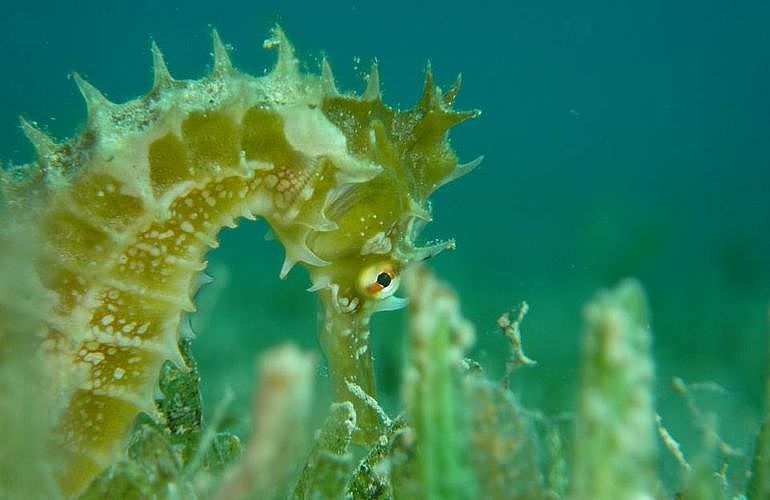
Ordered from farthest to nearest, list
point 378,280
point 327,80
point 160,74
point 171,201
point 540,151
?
point 540,151 < point 378,280 < point 327,80 < point 160,74 < point 171,201

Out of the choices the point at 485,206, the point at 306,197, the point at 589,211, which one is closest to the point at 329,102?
the point at 306,197

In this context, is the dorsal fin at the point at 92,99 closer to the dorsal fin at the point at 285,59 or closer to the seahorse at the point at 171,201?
the seahorse at the point at 171,201

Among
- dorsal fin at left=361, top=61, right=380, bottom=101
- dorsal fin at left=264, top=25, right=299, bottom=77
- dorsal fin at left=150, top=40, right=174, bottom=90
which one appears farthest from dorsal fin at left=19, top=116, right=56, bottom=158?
dorsal fin at left=361, top=61, right=380, bottom=101

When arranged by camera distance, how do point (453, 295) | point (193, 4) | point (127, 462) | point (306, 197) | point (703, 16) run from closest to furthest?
point (453, 295) → point (127, 462) → point (306, 197) → point (193, 4) → point (703, 16)

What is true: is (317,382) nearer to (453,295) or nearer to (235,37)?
(453,295)

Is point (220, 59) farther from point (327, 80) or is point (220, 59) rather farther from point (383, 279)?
point (383, 279)

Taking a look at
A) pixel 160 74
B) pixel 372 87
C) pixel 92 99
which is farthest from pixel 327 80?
pixel 92 99

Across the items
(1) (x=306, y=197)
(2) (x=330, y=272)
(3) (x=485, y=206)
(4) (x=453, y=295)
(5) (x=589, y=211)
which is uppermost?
(3) (x=485, y=206)

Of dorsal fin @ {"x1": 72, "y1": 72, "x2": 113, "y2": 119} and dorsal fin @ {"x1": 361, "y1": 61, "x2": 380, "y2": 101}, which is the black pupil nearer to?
dorsal fin @ {"x1": 361, "y1": 61, "x2": 380, "y2": 101}
